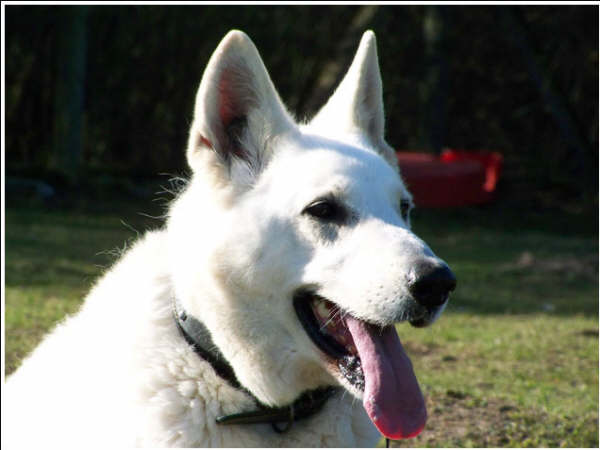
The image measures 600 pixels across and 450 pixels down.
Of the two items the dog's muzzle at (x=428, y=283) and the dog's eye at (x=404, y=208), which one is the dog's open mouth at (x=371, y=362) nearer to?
the dog's muzzle at (x=428, y=283)

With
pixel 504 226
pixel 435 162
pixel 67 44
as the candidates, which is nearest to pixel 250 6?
pixel 67 44

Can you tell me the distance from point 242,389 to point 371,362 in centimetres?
50

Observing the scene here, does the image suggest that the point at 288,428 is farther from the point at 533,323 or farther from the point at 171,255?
the point at 533,323

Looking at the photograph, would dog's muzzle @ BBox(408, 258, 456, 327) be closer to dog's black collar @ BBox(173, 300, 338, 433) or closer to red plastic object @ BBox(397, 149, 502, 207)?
dog's black collar @ BBox(173, 300, 338, 433)

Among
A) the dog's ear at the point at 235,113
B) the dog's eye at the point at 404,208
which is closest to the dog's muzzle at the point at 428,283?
the dog's eye at the point at 404,208

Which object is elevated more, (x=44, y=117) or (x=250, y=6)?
(x=250, y=6)

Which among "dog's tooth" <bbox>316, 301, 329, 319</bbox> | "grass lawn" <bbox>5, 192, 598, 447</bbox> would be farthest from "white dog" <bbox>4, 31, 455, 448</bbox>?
"grass lawn" <bbox>5, 192, 598, 447</bbox>

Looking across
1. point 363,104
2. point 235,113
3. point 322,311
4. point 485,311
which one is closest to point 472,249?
point 485,311

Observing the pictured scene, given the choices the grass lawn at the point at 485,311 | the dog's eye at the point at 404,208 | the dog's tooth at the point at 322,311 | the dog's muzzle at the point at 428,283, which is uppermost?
the dog's muzzle at the point at 428,283

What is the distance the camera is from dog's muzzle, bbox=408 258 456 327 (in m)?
2.82

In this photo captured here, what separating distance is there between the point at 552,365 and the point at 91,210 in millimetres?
8431

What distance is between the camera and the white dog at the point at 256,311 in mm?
2959

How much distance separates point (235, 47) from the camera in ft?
10.4

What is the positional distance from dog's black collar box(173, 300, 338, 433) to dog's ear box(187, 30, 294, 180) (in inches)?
23.3
